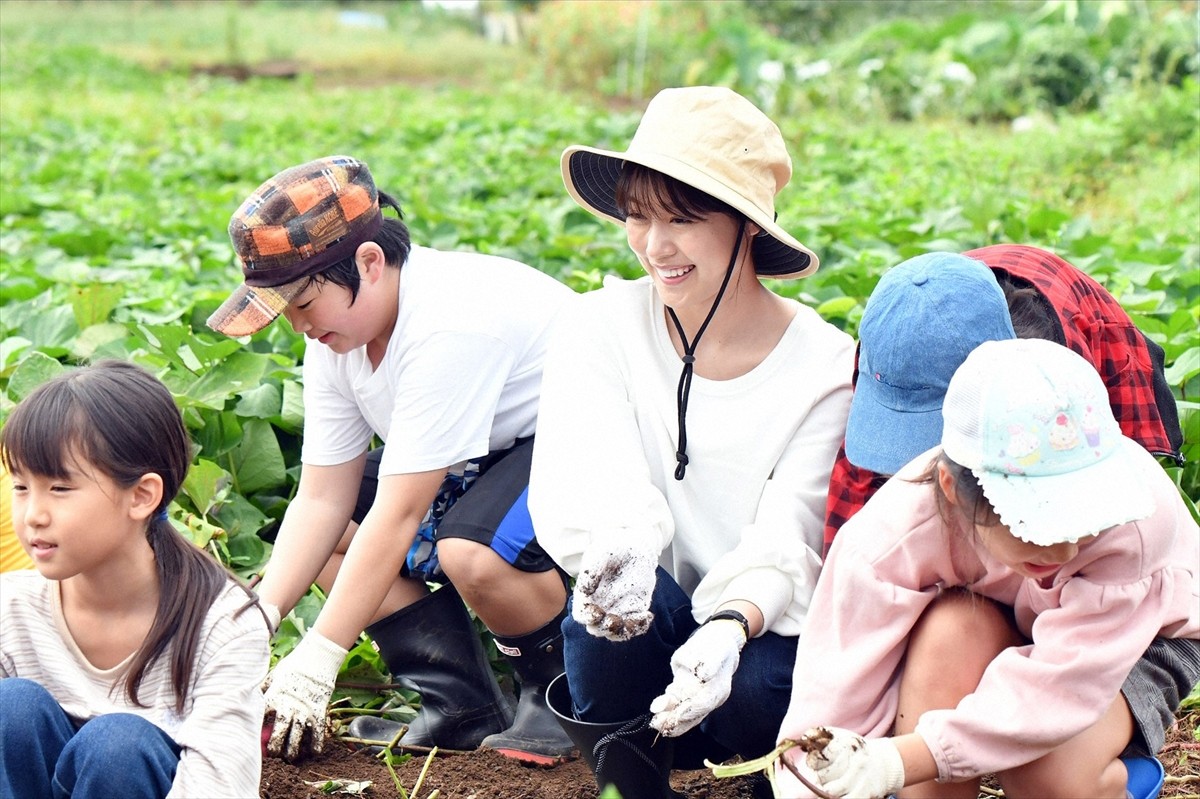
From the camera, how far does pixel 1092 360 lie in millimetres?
1833

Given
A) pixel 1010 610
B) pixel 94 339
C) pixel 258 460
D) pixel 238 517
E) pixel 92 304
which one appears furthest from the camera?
pixel 92 304

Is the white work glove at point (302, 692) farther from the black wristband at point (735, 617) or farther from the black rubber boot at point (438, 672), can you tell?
the black wristband at point (735, 617)

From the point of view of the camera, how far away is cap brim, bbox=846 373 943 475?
1.71m

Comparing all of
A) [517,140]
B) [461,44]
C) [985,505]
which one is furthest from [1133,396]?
[461,44]

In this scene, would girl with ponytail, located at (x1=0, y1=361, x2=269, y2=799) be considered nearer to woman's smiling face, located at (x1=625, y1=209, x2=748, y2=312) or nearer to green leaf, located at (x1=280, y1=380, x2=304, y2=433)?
woman's smiling face, located at (x1=625, y1=209, x2=748, y2=312)

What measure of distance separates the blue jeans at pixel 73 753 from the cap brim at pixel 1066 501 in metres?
0.97

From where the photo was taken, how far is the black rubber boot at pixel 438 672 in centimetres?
233

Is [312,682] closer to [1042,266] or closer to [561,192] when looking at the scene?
[1042,266]

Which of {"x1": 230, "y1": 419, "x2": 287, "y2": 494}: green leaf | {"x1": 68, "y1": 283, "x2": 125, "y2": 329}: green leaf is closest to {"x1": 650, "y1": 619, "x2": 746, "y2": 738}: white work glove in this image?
{"x1": 230, "y1": 419, "x2": 287, "y2": 494}: green leaf

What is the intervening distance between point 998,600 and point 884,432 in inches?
9.6

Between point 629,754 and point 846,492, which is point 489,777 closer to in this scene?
point 629,754

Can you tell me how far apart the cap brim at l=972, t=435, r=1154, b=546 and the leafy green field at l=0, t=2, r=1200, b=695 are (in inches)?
50.7

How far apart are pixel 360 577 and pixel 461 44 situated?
19547mm

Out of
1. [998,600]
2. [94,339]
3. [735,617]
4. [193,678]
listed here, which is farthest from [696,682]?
[94,339]
